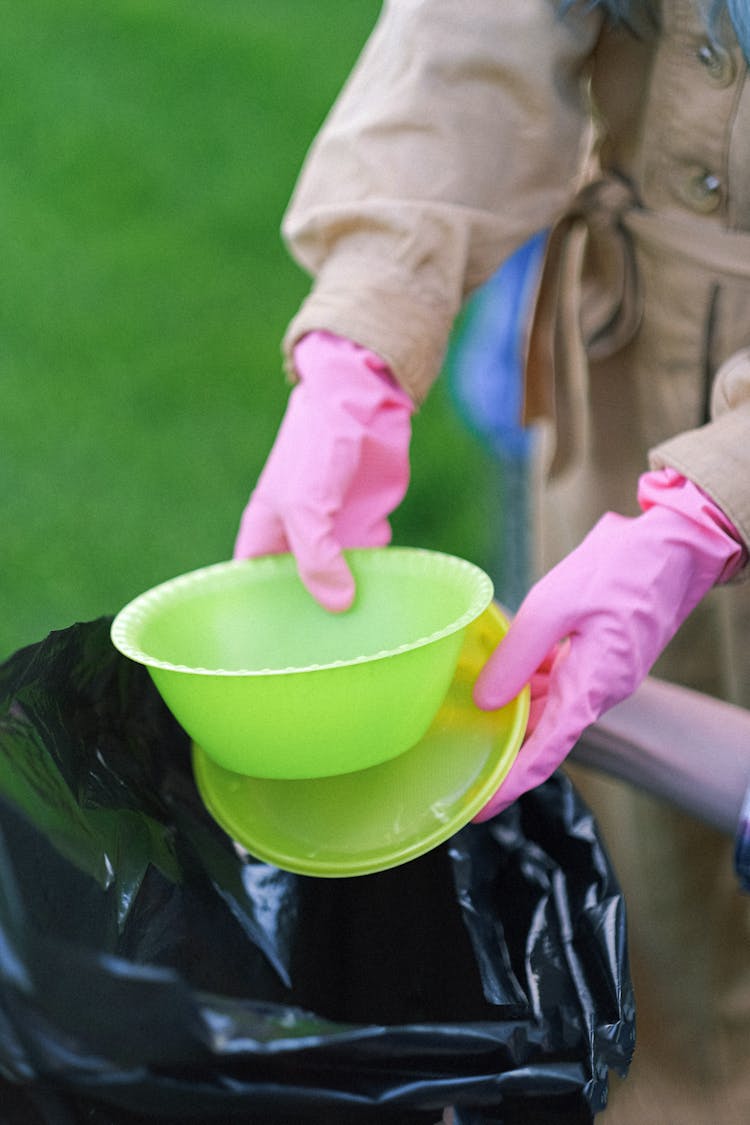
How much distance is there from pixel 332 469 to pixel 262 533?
86mm

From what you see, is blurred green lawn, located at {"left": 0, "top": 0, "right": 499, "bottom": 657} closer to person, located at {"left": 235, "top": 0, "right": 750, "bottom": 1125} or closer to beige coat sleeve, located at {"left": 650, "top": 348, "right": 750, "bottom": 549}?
person, located at {"left": 235, "top": 0, "right": 750, "bottom": 1125}

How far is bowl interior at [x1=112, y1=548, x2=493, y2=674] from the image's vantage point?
90cm

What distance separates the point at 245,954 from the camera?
78 cm

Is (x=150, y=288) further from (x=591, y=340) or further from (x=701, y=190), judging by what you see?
(x=701, y=190)

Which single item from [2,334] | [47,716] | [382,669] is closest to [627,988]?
[382,669]

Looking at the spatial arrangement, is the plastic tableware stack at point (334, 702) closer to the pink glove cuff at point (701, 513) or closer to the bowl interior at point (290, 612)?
the bowl interior at point (290, 612)

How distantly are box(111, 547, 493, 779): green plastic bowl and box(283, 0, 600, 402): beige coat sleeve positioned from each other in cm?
24

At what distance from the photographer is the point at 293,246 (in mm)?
1189

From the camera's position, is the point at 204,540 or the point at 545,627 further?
the point at 204,540

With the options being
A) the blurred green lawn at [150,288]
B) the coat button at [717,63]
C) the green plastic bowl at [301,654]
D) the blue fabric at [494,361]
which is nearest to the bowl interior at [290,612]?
the green plastic bowl at [301,654]

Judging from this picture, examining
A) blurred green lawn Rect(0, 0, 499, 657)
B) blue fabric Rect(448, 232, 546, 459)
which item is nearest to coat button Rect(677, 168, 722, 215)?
blue fabric Rect(448, 232, 546, 459)

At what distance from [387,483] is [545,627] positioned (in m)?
0.30

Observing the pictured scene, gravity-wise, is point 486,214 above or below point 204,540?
above

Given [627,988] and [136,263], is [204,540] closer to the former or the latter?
[136,263]
